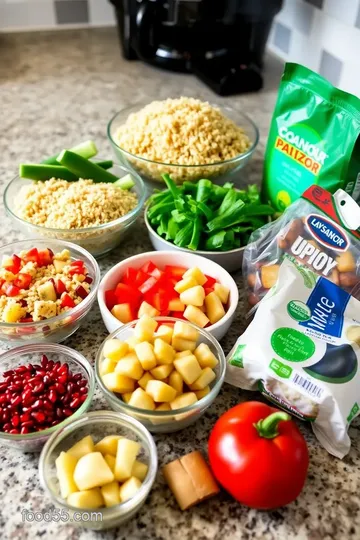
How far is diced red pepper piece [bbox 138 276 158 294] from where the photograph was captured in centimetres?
103

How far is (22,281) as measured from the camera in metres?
1.02

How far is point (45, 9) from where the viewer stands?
2139 millimetres

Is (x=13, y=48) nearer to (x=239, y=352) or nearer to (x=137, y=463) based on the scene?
(x=239, y=352)

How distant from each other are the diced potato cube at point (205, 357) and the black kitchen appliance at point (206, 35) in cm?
105

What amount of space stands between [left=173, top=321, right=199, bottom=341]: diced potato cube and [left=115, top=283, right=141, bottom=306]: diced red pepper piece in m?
0.13

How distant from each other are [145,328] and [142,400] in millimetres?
122

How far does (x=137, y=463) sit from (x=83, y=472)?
8 centimetres

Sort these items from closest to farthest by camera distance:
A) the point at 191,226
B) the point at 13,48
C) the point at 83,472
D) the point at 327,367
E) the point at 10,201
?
the point at 83,472, the point at 327,367, the point at 191,226, the point at 10,201, the point at 13,48

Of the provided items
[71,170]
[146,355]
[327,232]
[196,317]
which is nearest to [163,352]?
[146,355]

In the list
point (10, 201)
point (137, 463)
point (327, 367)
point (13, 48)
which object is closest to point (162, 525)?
point (137, 463)

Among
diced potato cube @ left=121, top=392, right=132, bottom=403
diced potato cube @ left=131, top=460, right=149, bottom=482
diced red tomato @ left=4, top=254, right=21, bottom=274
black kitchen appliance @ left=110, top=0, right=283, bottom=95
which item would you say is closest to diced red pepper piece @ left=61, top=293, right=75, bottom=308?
diced red tomato @ left=4, top=254, right=21, bottom=274

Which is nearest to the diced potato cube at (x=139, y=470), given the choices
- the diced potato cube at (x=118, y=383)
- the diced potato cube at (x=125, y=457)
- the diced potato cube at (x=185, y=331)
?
the diced potato cube at (x=125, y=457)

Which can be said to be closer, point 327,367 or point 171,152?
point 327,367

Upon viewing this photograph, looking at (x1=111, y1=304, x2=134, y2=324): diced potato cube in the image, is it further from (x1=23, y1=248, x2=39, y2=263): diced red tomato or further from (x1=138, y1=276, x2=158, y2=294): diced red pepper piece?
(x1=23, y1=248, x2=39, y2=263): diced red tomato
